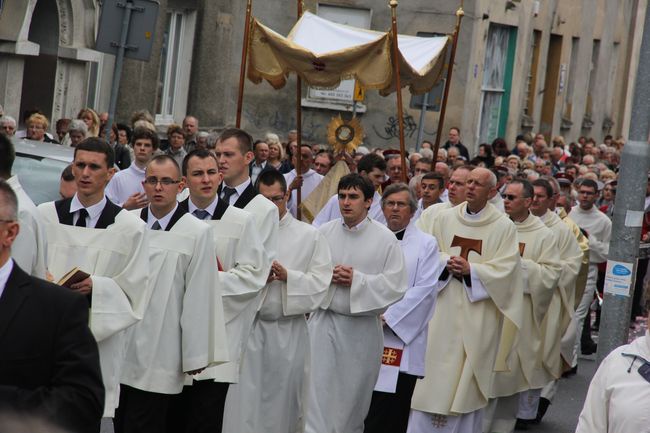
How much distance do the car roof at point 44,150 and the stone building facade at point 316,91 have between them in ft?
15.7

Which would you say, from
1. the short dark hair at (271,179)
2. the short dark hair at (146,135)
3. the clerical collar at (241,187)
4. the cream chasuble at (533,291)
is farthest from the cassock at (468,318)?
the short dark hair at (146,135)

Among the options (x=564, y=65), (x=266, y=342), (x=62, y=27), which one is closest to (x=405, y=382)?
(x=266, y=342)

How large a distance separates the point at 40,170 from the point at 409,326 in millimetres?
3055

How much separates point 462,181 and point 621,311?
2.05m

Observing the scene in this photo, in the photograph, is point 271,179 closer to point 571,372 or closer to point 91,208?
point 91,208

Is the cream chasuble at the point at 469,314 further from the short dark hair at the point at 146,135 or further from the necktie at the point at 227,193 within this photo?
the short dark hair at the point at 146,135

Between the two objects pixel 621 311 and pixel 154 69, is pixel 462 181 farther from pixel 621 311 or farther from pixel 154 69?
pixel 154 69

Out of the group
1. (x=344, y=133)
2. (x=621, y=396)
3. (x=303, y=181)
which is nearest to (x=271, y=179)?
(x=621, y=396)

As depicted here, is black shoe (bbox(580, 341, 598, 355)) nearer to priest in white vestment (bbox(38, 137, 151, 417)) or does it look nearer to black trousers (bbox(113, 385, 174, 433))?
black trousers (bbox(113, 385, 174, 433))

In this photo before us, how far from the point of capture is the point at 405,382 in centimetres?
984

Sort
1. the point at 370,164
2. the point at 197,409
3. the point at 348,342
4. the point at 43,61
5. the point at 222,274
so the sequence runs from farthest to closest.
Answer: the point at 43,61 → the point at 370,164 → the point at 348,342 → the point at 222,274 → the point at 197,409

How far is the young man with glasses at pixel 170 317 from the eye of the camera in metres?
7.53

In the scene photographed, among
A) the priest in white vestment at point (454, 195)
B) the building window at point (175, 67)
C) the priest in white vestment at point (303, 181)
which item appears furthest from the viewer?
the building window at point (175, 67)

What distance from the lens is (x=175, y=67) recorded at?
22.8 m
